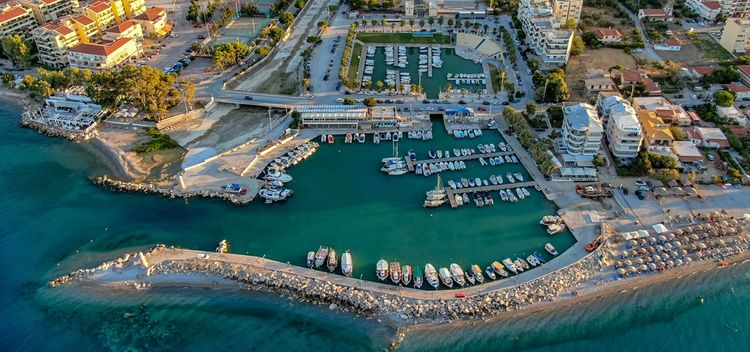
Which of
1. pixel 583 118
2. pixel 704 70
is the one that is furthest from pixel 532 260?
pixel 704 70

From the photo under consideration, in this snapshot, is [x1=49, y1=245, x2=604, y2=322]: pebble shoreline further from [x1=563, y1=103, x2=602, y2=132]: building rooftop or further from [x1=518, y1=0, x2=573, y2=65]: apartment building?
[x1=518, y1=0, x2=573, y2=65]: apartment building

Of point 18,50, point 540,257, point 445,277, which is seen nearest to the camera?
point 445,277

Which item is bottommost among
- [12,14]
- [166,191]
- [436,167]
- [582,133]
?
[166,191]

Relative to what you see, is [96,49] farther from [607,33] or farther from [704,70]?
[704,70]

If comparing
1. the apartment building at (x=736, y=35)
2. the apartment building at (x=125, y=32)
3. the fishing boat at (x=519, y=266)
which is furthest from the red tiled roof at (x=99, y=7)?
the apartment building at (x=736, y=35)

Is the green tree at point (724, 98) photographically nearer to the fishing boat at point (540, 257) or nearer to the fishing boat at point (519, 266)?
the fishing boat at point (540, 257)

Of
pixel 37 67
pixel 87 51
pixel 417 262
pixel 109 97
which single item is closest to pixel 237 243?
pixel 417 262

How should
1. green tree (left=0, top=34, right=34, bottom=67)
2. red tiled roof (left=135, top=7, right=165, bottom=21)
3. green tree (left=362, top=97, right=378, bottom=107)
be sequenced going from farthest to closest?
red tiled roof (left=135, top=7, right=165, bottom=21), green tree (left=0, top=34, right=34, bottom=67), green tree (left=362, top=97, right=378, bottom=107)

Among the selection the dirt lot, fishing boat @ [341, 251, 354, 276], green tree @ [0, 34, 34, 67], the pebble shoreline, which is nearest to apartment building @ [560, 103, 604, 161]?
the dirt lot
